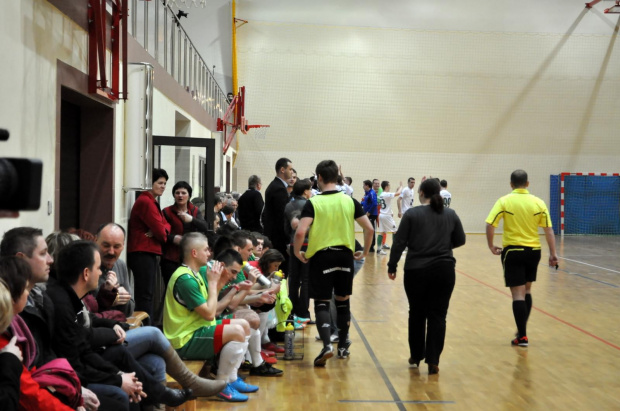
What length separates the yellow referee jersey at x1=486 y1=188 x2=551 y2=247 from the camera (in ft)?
22.1

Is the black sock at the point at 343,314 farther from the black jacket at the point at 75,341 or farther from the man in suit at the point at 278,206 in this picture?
the black jacket at the point at 75,341

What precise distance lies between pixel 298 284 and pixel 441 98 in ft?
52.9

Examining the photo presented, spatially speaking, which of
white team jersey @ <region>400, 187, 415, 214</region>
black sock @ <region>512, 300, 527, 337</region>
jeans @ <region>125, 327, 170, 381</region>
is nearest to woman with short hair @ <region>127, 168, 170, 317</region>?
jeans @ <region>125, 327, 170, 381</region>

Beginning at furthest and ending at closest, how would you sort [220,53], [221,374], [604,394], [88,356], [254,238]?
[220,53], [254,238], [604,394], [221,374], [88,356]

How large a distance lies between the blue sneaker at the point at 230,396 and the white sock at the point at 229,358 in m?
0.07

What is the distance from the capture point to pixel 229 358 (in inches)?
184

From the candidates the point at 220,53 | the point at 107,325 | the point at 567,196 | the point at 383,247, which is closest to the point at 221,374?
the point at 107,325

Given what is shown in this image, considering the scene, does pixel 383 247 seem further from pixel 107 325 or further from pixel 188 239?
pixel 107 325

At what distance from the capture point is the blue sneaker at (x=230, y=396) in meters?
4.79

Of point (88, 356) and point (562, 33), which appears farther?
point (562, 33)

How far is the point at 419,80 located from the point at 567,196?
5767 millimetres

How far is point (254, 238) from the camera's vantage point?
21.6ft

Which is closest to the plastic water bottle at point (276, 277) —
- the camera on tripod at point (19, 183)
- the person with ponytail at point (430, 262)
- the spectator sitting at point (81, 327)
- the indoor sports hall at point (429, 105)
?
the person with ponytail at point (430, 262)

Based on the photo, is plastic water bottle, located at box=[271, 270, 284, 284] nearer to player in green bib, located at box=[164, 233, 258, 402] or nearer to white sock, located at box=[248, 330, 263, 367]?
white sock, located at box=[248, 330, 263, 367]
